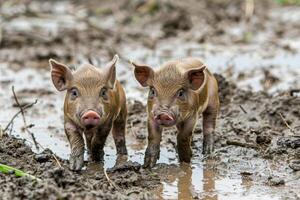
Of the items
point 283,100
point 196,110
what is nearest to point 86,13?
point 283,100

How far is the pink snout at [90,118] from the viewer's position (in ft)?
23.5

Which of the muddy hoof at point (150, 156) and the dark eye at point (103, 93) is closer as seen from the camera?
the dark eye at point (103, 93)

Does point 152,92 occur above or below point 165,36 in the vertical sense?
below

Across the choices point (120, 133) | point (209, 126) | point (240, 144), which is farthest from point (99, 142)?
point (240, 144)

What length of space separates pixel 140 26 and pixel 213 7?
197 centimetres

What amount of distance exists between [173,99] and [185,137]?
0.48 meters

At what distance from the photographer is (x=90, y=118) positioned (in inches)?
282

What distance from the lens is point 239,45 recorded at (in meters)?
15.5

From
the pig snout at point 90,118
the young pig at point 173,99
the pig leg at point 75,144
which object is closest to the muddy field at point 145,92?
the pig leg at point 75,144

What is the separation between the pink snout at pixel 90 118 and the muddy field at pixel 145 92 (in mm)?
467

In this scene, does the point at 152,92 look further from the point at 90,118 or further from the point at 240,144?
the point at 240,144

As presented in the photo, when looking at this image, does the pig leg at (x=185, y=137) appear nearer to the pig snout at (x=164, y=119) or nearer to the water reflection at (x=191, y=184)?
the water reflection at (x=191, y=184)

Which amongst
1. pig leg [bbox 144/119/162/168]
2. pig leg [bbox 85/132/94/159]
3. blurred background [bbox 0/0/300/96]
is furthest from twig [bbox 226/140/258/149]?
blurred background [bbox 0/0/300/96]

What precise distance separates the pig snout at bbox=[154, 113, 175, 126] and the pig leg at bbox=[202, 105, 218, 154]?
48.1 inches
